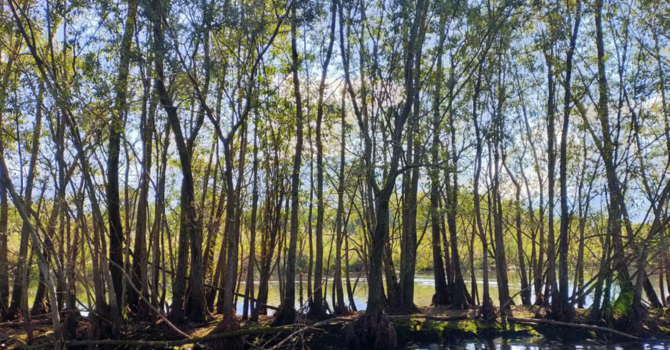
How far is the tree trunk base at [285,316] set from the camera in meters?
14.2

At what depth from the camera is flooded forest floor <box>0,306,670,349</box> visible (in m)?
12.4

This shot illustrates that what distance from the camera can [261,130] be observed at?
50.5 ft

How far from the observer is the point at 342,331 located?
1435 cm

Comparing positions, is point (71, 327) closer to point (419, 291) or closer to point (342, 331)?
point (342, 331)

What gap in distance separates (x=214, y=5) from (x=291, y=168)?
537cm

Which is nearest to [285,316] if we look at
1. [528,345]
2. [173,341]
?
[173,341]

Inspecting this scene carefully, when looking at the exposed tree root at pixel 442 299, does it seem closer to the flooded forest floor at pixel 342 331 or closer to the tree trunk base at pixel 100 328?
the flooded forest floor at pixel 342 331

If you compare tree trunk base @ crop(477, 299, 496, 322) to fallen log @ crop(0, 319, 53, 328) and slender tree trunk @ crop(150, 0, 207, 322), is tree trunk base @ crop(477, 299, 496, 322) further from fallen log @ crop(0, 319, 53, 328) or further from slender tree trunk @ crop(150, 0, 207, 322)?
fallen log @ crop(0, 319, 53, 328)

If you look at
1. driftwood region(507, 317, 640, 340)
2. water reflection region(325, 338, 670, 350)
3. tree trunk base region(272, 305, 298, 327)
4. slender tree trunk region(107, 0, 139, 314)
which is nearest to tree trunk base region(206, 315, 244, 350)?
tree trunk base region(272, 305, 298, 327)

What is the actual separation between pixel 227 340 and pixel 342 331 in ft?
11.1

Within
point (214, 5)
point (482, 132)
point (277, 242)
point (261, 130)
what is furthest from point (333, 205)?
point (214, 5)

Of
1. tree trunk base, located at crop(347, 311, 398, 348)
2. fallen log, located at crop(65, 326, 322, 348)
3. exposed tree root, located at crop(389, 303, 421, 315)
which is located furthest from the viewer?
exposed tree root, located at crop(389, 303, 421, 315)

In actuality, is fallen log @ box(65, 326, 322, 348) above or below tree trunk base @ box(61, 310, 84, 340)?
below

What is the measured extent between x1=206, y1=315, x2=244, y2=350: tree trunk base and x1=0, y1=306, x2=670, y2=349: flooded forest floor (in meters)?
0.08
